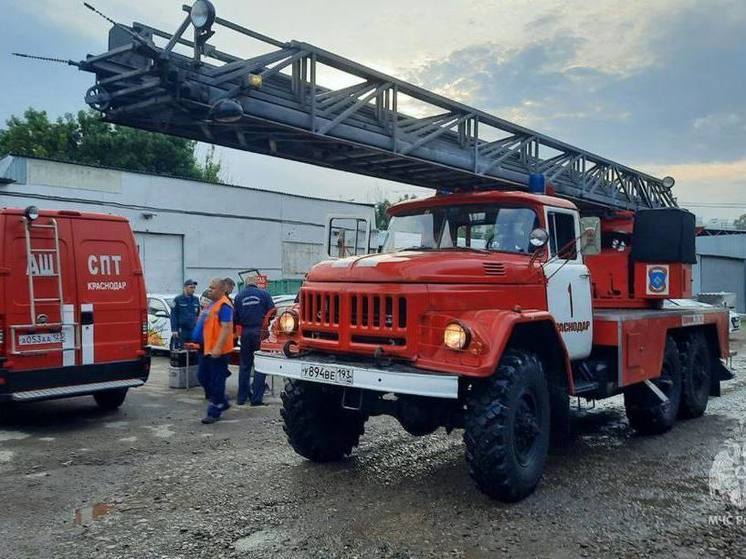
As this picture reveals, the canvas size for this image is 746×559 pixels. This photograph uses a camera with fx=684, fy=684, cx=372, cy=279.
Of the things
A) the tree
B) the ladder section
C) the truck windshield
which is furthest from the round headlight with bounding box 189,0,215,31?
the tree

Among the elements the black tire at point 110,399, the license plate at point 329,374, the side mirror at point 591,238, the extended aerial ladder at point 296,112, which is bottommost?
the black tire at point 110,399

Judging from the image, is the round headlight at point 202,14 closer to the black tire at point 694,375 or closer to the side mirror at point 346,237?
the side mirror at point 346,237

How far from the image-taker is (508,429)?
4.95m

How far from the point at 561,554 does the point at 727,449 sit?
3.53m

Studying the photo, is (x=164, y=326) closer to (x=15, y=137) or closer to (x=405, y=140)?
(x=405, y=140)

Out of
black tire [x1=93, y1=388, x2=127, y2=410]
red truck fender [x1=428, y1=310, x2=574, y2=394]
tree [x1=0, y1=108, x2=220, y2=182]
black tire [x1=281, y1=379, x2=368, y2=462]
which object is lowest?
black tire [x1=93, y1=388, x2=127, y2=410]

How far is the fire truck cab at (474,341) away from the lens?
4.95 m

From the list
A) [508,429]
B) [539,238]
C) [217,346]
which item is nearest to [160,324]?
[217,346]

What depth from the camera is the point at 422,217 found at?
6.73 metres

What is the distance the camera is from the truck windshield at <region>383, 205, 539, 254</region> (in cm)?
618

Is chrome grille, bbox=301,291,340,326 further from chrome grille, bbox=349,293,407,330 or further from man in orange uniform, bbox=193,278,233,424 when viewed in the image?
man in orange uniform, bbox=193,278,233,424

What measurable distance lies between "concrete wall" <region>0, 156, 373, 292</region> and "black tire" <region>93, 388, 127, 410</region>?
12141 mm

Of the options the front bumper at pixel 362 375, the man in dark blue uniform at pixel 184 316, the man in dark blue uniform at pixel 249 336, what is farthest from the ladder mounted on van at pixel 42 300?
the man in dark blue uniform at pixel 184 316

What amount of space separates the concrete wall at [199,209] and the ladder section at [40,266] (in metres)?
12.8
